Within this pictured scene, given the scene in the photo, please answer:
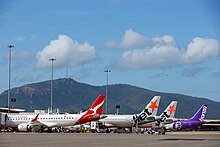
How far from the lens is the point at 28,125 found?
84750 millimetres

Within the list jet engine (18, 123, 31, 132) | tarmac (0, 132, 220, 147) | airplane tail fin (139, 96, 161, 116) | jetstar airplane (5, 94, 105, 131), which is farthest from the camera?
airplane tail fin (139, 96, 161, 116)

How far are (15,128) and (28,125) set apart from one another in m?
6.58

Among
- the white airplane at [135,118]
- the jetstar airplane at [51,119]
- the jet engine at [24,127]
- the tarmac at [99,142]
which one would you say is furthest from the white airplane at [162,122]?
Answer: the tarmac at [99,142]

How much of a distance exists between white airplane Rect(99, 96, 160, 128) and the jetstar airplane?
959 cm

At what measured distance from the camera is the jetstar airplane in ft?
279

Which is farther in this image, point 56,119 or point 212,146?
point 56,119

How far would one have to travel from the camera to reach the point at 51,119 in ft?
285

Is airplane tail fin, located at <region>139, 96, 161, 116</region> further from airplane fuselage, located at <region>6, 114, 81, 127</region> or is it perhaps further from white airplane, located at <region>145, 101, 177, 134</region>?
airplane fuselage, located at <region>6, 114, 81, 127</region>

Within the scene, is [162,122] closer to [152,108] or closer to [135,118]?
[152,108]

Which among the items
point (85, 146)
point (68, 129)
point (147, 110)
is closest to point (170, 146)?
point (85, 146)

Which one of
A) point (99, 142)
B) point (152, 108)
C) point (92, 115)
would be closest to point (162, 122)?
point (152, 108)

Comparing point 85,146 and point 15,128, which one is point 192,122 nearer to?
point 15,128

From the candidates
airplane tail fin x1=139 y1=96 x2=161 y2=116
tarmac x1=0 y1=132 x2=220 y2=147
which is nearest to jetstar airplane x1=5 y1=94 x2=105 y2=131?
airplane tail fin x1=139 y1=96 x2=161 y2=116

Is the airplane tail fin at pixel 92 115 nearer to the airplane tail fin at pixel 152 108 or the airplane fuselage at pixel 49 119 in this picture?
the airplane fuselage at pixel 49 119
